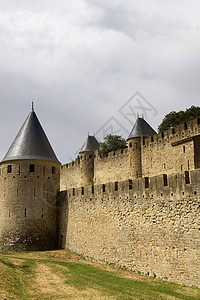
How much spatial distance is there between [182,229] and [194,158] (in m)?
11.0

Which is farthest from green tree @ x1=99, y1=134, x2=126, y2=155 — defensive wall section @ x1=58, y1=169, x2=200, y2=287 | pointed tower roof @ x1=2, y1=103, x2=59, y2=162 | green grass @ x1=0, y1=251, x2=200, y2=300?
green grass @ x1=0, y1=251, x2=200, y2=300

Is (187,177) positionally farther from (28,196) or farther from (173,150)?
(173,150)

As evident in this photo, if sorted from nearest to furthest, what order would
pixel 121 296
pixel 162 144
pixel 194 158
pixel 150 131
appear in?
pixel 121 296
pixel 194 158
pixel 162 144
pixel 150 131

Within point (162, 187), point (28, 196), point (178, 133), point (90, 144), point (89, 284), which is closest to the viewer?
point (89, 284)

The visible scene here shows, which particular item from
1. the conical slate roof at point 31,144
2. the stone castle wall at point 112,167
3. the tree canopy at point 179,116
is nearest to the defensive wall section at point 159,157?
the stone castle wall at point 112,167

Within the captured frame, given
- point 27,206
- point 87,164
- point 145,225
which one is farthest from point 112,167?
point 145,225

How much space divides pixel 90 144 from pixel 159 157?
9764mm

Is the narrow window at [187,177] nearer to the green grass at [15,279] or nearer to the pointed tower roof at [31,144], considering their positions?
the green grass at [15,279]

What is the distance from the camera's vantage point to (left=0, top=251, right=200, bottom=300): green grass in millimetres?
9913

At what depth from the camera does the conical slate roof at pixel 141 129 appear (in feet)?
88.5

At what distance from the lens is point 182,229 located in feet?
37.0

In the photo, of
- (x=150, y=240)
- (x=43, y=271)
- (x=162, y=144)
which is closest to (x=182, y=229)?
(x=150, y=240)

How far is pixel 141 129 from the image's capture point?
1070 inches

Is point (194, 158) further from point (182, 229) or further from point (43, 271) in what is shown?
point (43, 271)
